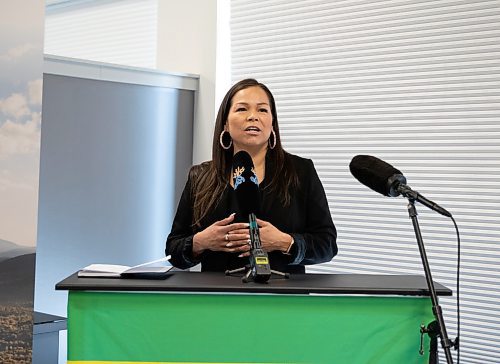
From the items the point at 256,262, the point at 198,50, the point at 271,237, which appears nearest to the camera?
the point at 256,262

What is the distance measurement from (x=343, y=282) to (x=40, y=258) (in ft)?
8.47

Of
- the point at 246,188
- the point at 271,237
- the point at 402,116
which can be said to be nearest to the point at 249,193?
the point at 246,188

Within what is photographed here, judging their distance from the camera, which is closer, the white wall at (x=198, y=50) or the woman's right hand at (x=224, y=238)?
the woman's right hand at (x=224, y=238)

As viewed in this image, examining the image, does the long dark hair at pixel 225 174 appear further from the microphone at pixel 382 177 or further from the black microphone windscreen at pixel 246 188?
the microphone at pixel 382 177

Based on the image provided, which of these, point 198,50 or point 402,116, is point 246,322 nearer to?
point 402,116

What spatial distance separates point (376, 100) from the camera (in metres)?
4.62

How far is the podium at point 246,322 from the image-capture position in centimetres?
233

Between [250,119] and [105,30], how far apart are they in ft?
15.7

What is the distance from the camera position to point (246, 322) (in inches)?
91.7

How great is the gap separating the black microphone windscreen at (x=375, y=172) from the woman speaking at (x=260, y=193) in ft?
1.73

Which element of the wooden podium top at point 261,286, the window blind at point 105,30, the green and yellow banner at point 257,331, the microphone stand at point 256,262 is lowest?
the green and yellow banner at point 257,331

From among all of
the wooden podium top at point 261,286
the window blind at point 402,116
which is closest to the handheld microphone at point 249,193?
the wooden podium top at point 261,286

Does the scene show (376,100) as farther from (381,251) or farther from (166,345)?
(166,345)

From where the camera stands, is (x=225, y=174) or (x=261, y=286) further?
(x=225, y=174)
